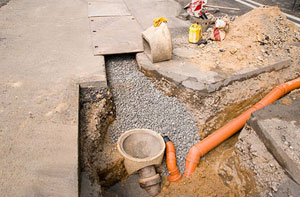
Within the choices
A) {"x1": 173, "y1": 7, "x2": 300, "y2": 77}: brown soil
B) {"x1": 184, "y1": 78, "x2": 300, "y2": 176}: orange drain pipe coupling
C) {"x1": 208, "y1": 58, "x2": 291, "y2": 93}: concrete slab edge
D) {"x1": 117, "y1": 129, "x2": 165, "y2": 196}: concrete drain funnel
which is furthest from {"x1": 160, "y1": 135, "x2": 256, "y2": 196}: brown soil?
{"x1": 173, "y1": 7, "x2": 300, "y2": 77}: brown soil

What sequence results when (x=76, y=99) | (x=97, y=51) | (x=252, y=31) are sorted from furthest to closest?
(x=252, y=31)
(x=97, y=51)
(x=76, y=99)

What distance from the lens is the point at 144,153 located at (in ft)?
11.1

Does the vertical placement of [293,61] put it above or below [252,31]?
below

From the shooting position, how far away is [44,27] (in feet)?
16.6

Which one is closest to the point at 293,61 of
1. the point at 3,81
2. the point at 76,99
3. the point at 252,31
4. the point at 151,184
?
the point at 252,31

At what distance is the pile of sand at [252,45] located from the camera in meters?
4.16

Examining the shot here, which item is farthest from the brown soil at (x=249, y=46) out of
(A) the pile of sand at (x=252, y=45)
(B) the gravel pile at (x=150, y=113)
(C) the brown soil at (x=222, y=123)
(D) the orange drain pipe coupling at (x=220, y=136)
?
(B) the gravel pile at (x=150, y=113)

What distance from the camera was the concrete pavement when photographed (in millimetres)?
2168

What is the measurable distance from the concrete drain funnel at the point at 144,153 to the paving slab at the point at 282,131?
1380 millimetres

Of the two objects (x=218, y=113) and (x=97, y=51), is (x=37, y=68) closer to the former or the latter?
(x=97, y=51)

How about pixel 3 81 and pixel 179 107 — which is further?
pixel 179 107

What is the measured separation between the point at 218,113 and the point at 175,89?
2.82 feet

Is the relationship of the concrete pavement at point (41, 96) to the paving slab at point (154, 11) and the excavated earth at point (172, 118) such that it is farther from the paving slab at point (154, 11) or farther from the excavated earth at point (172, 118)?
the paving slab at point (154, 11)

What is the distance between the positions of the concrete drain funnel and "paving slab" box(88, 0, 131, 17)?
3819mm
